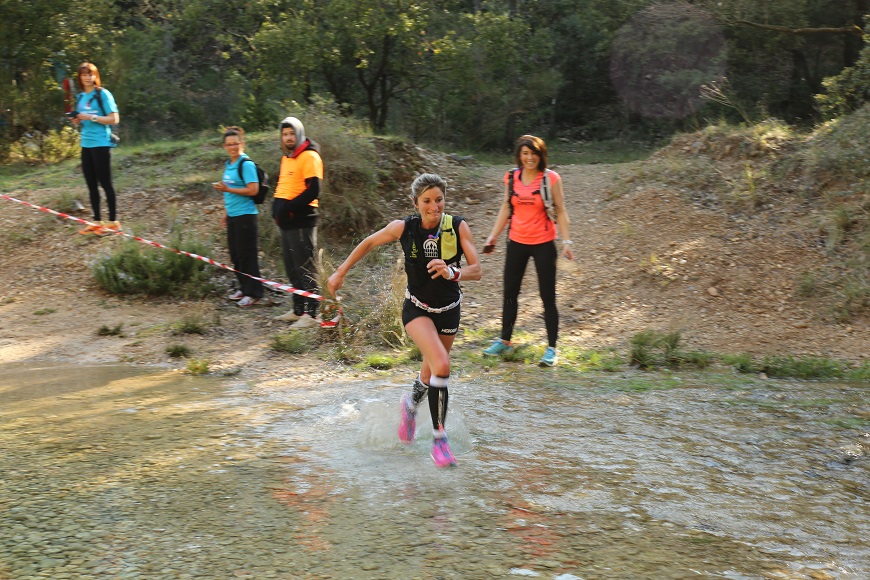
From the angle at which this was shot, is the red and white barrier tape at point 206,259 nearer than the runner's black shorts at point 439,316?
No

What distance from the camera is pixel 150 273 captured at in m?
10.2

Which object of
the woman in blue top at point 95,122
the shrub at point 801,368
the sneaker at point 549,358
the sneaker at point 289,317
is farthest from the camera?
the woman in blue top at point 95,122

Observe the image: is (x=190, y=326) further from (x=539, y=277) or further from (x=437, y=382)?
(x=437, y=382)

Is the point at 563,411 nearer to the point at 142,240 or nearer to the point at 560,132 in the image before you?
the point at 142,240

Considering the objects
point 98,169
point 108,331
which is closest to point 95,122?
point 98,169

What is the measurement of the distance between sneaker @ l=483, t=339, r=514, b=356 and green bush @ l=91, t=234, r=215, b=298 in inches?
149

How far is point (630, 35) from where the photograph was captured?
75.0ft

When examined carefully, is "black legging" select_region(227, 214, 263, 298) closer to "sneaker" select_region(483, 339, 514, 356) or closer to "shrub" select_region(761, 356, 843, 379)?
"sneaker" select_region(483, 339, 514, 356)

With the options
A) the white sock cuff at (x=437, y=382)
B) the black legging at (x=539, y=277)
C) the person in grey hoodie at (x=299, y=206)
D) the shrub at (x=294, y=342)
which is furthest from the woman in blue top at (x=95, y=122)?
the white sock cuff at (x=437, y=382)

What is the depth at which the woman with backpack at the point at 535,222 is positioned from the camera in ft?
25.8

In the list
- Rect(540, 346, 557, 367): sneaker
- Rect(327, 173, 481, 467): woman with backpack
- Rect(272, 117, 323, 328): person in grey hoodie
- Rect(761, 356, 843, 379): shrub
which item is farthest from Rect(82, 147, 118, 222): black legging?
Rect(761, 356, 843, 379): shrub

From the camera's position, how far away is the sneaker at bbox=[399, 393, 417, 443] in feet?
19.6

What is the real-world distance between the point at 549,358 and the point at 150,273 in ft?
16.5

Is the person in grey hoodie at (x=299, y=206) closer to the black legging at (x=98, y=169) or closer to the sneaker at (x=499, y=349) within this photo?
the sneaker at (x=499, y=349)
